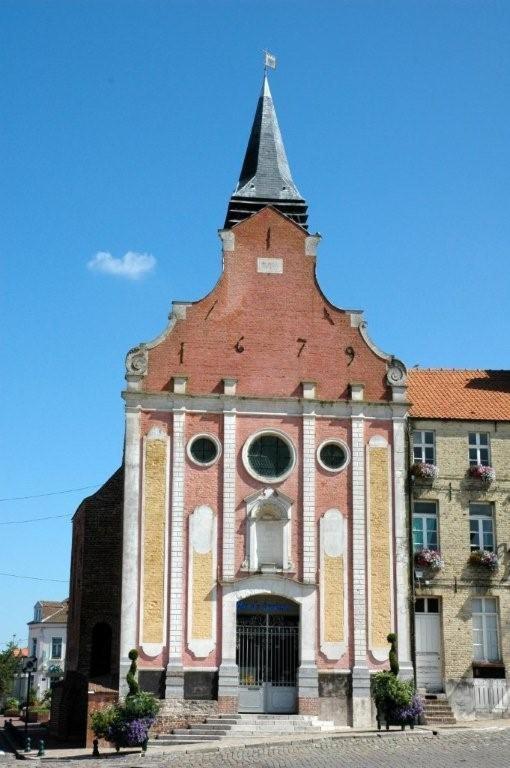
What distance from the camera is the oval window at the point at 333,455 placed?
31.6 metres

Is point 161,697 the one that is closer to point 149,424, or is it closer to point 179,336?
point 149,424

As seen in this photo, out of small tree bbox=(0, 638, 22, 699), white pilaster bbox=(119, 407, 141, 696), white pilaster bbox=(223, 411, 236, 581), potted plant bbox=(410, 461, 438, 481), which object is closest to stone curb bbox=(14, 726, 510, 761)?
white pilaster bbox=(119, 407, 141, 696)

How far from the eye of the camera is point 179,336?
31.9m

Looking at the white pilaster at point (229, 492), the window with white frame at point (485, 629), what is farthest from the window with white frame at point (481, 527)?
the white pilaster at point (229, 492)

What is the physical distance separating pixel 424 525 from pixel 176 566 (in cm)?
819

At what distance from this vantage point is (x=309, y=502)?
31031mm

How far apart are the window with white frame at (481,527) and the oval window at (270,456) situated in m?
6.34

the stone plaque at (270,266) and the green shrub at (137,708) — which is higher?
the stone plaque at (270,266)

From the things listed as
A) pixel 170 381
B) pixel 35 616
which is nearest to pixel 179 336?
pixel 170 381

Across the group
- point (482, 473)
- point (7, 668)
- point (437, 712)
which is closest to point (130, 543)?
point (437, 712)

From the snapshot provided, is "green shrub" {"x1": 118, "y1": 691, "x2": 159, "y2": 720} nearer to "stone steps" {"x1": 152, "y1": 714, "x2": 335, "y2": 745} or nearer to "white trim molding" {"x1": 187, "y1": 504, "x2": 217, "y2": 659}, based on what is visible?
"stone steps" {"x1": 152, "y1": 714, "x2": 335, "y2": 745}

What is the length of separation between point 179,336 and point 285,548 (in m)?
7.22

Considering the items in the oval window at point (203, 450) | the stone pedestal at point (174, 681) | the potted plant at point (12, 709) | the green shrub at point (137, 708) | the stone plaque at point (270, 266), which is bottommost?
the potted plant at point (12, 709)

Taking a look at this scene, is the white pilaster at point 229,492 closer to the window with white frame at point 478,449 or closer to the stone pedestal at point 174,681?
the stone pedestal at point 174,681
